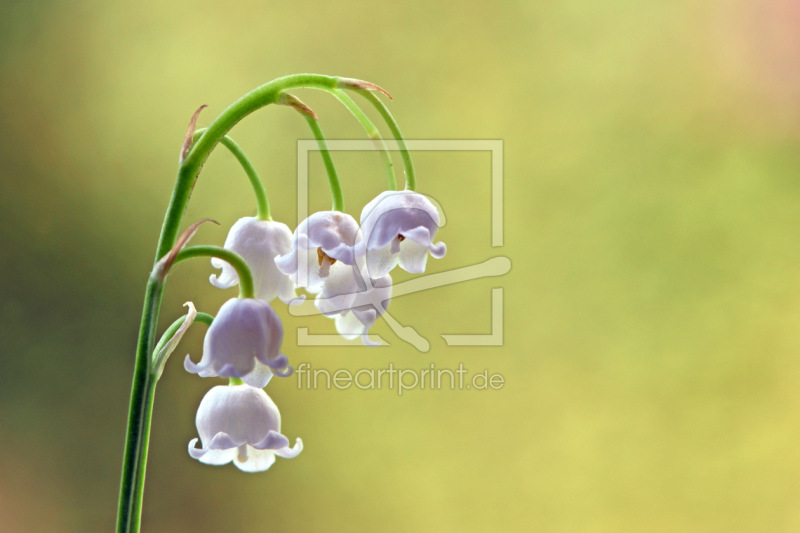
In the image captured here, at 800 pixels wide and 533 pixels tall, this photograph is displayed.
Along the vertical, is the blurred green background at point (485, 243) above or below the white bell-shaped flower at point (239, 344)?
above

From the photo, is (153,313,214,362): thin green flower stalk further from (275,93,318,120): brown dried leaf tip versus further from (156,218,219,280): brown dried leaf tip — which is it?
(275,93,318,120): brown dried leaf tip

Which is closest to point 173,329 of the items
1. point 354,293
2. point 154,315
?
point 154,315

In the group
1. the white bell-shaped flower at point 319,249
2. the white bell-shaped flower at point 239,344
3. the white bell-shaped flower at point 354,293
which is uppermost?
the white bell-shaped flower at point 319,249

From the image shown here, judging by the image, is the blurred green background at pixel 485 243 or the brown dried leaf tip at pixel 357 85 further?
the blurred green background at pixel 485 243

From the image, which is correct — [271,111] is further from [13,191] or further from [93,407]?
[93,407]

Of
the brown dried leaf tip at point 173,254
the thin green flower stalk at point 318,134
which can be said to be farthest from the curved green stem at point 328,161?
the brown dried leaf tip at point 173,254

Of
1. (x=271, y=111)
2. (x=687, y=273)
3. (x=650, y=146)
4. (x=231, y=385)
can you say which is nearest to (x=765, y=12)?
(x=650, y=146)

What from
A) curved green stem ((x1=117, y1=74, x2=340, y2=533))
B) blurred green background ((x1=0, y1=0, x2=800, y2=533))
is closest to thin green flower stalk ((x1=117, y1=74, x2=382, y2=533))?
curved green stem ((x1=117, y1=74, x2=340, y2=533))

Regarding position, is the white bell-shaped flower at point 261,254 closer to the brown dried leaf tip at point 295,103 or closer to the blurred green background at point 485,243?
the brown dried leaf tip at point 295,103
